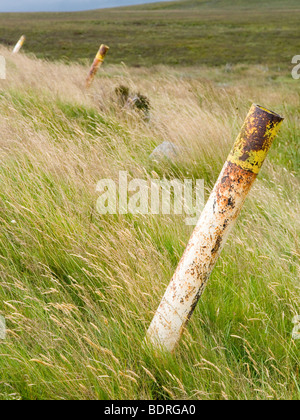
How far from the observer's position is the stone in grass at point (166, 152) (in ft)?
14.0

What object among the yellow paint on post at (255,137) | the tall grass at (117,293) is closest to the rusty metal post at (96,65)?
the tall grass at (117,293)

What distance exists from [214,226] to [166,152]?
271 cm

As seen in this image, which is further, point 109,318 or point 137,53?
point 137,53

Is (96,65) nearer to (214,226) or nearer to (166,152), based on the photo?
(166,152)

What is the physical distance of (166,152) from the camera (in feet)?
14.3

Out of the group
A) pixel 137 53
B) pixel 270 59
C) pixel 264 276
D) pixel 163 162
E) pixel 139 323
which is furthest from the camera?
pixel 137 53

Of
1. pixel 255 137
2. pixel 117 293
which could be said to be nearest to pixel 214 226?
pixel 255 137

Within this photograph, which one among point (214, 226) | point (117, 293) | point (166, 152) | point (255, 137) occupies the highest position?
point (255, 137)

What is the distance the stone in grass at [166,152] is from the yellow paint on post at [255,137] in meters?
2.56

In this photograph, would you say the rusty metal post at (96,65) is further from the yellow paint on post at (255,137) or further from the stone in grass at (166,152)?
the yellow paint on post at (255,137)
